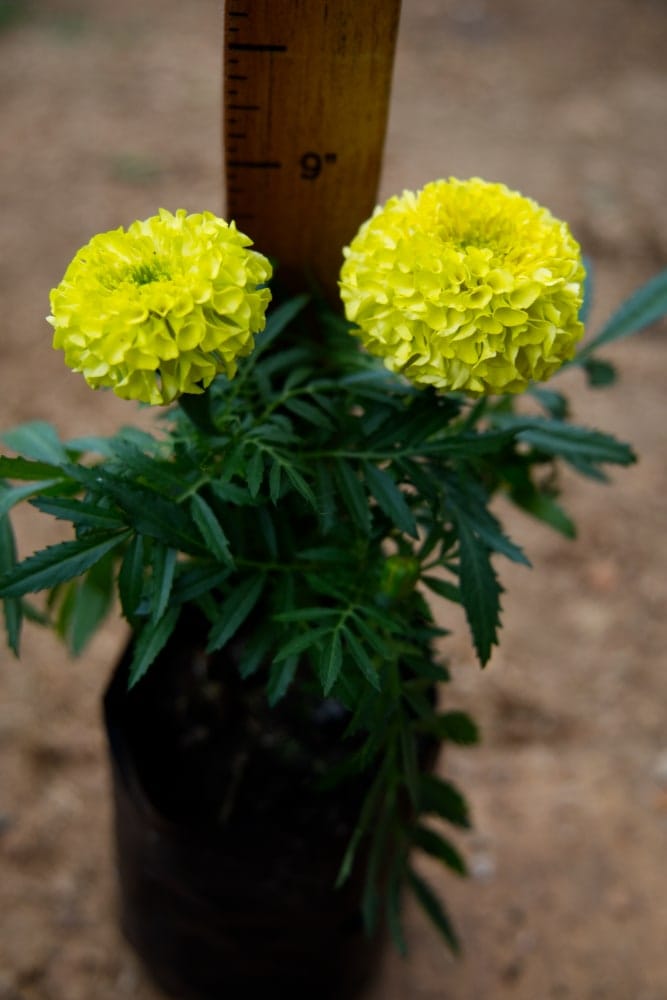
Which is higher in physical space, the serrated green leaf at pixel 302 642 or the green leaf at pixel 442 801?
the serrated green leaf at pixel 302 642

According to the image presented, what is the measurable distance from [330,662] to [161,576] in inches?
6.9

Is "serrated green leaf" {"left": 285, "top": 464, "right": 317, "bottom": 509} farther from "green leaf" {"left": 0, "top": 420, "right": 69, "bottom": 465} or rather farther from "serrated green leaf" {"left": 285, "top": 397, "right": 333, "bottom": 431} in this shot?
"green leaf" {"left": 0, "top": 420, "right": 69, "bottom": 465}

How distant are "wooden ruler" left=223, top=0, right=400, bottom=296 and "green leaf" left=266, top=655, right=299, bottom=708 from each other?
44 cm

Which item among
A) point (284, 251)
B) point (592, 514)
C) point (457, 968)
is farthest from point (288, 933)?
point (592, 514)

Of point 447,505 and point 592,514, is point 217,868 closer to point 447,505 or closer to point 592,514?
point 447,505

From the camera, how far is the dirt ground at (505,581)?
1.69 metres

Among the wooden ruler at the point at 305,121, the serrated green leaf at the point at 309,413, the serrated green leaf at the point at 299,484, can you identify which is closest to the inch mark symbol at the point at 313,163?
the wooden ruler at the point at 305,121

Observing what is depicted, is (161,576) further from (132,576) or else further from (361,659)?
(361,659)

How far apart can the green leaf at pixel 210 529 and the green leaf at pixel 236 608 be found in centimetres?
10

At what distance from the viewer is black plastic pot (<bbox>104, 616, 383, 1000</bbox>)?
1.24 meters

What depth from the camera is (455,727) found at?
114 cm

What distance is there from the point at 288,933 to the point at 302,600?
56 cm

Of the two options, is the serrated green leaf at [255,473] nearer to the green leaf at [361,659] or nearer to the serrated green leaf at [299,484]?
the serrated green leaf at [299,484]

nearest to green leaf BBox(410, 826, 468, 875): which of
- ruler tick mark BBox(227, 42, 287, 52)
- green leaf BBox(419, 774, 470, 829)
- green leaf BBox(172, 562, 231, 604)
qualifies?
green leaf BBox(419, 774, 470, 829)
